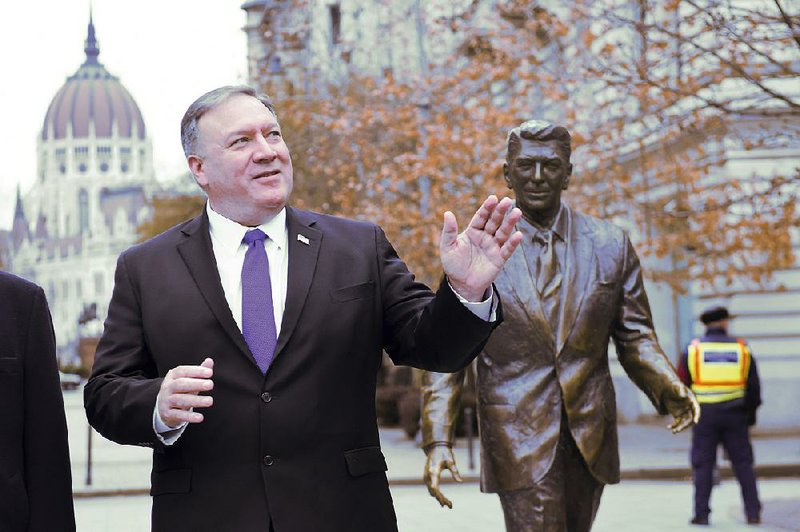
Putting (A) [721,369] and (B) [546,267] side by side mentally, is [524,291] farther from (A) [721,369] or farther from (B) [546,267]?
(A) [721,369]

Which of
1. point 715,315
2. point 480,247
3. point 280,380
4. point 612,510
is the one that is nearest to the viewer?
point 480,247

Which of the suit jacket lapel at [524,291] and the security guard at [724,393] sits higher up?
the suit jacket lapel at [524,291]

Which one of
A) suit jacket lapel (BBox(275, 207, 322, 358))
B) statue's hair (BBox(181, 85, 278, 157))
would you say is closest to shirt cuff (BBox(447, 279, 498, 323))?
suit jacket lapel (BBox(275, 207, 322, 358))

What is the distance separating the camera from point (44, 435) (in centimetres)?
421

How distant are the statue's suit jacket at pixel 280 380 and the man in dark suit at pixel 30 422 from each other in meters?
0.14

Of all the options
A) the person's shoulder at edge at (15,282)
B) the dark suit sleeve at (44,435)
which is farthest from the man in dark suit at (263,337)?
the person's shoulder at edge at (15,282)

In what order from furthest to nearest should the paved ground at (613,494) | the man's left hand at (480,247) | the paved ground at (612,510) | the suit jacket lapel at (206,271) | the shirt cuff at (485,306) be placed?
the paved ground at (613,494) → the paved ground at (612,510) → the suit jacket lapel at (206,271) → the shirt cuff at (485,306) → the man's left hand at (480,247)

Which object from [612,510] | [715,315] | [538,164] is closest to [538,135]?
[538,164]

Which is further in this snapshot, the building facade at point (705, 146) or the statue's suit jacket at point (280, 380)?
the building facade at point (705, 146)

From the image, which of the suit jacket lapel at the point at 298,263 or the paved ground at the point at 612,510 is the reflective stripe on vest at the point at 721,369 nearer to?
the paved ground at the point at 612,510

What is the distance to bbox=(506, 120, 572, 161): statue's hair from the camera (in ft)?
22.5

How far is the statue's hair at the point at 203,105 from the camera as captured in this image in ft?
14.8

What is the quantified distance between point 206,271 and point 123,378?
0.39 meters

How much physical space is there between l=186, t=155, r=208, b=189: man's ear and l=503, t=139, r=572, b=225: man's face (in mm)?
2525
